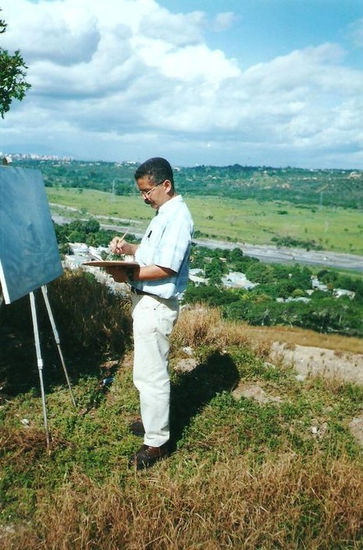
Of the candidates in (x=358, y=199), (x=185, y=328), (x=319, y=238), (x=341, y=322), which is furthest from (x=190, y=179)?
(x=185, y=328)

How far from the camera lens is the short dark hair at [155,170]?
3.02m

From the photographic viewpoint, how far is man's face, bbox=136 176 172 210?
305 cm

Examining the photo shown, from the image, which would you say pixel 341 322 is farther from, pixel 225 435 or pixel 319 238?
pixel 319 238

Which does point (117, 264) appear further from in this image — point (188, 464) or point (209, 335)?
point (209, 335)

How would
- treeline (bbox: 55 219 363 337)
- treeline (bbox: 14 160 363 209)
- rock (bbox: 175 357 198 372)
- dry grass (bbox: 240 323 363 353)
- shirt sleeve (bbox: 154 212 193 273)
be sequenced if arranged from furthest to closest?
1. treeline (bbox: 14 160 363 209)
2. treeline (bbox: 55 219 363 337)
3. dry grass (bbox: 240 323 363 353)
4. rock (bbox: 175 357 198 372)
5. shirt sleeve (bbox: 154 212 193 273)

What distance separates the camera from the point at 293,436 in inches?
157

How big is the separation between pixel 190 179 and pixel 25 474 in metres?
116

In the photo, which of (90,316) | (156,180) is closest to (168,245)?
(156,180)

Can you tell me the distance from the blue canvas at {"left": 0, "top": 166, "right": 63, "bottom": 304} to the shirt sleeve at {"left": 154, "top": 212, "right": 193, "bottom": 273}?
1.28m

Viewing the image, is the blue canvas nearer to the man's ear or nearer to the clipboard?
the clipboard

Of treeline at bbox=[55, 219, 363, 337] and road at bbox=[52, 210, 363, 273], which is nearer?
treeline at bbox=[55, 219, 363, 337]

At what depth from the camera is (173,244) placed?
290 centimetres

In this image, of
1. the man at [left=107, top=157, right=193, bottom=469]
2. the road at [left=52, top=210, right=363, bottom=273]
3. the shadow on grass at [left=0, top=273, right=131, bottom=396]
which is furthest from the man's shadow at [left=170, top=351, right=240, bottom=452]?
the road at [left=52, top=210, right=363, bottom=273]

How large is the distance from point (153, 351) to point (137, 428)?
3.86ft
